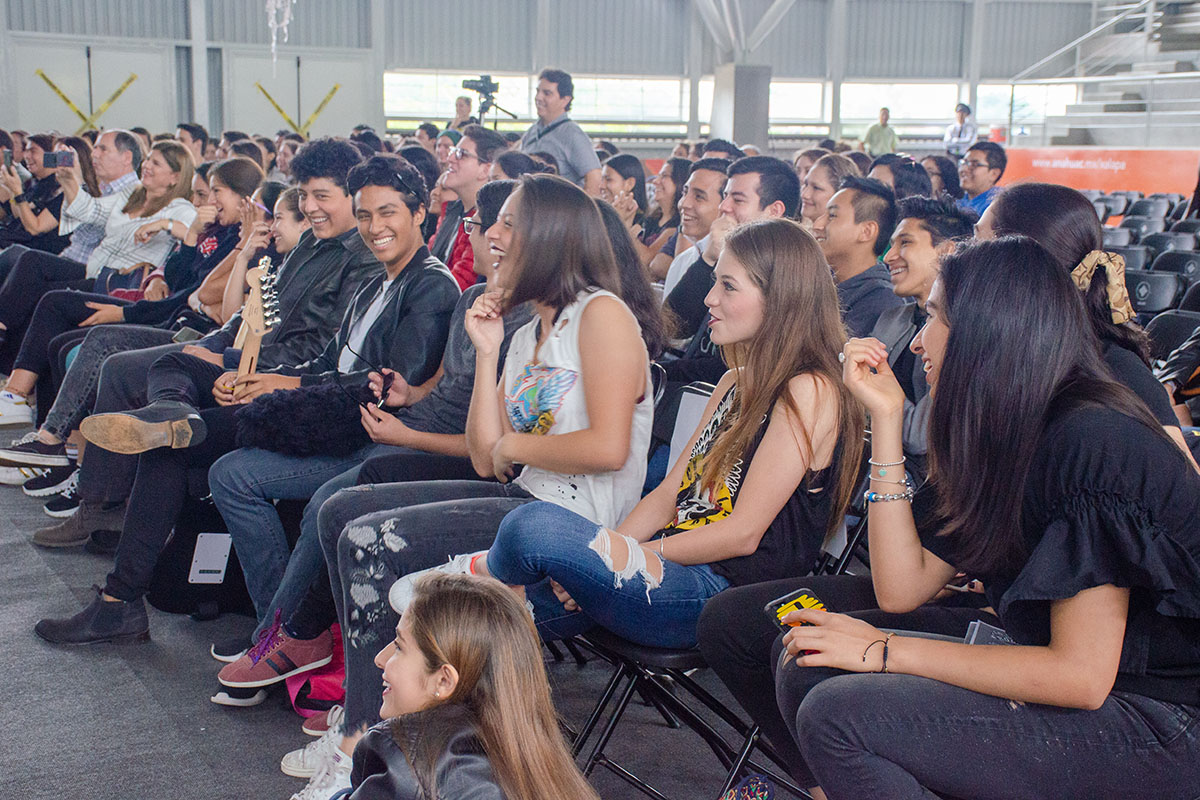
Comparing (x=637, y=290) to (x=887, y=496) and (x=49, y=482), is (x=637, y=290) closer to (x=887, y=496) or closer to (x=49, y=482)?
(x=887, y=496)

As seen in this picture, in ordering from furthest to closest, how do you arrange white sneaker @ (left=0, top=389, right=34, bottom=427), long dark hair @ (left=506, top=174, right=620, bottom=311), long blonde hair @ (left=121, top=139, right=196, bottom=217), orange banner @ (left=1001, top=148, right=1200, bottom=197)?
orange banner @ (left=1001, top=148, right=1200, bottom=197), long blonde hair @ (left=121, top=139, right=196, bottom=217), white sneaker @ (left=0, top=389, right=34, bottom=427), long dark hair @ (left=506, top=174, right=620, bottom=311)

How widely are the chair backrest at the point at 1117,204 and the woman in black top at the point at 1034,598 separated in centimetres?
924

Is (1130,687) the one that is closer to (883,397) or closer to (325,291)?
→ (883,397)

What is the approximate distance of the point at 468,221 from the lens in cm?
316

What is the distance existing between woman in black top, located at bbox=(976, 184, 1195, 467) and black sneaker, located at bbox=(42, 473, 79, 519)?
3387 mm

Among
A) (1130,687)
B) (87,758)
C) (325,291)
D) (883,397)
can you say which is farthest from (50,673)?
(1130,687)

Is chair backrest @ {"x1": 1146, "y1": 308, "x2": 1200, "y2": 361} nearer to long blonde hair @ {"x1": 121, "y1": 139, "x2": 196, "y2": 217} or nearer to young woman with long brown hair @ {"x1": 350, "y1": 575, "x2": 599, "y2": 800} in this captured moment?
young woman with long brown hair @ {"x1": 350, "y1": 575, "x2": 599, "y2": 800}

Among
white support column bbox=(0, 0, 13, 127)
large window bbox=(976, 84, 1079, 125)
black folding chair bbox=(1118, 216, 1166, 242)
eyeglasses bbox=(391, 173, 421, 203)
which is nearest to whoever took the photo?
eyeglasses bbox=(391, 173, 421, 203)

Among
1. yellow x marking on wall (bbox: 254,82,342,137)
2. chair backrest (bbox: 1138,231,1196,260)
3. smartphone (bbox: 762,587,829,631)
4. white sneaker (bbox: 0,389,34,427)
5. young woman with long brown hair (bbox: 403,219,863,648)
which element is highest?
yellow x marking on wall (bbox: 254,82,342,137)

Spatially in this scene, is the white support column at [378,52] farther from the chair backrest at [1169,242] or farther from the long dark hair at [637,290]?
the long dark hair at [637,290]

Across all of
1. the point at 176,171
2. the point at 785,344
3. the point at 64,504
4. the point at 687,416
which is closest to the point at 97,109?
the point at 176,171

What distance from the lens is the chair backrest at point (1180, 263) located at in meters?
5.21

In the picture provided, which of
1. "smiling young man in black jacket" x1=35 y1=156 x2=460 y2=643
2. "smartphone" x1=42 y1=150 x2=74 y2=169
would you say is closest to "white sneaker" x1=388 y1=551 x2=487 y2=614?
"smiling young man in black jacket" x1=35 y1=156 x2=460 y2=643

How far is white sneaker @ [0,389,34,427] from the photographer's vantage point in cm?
469
